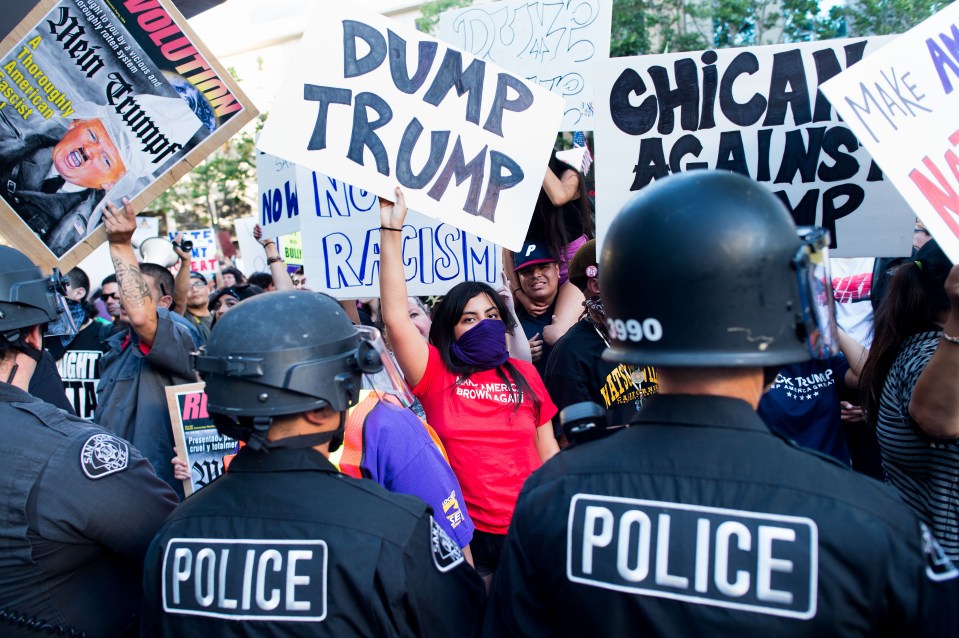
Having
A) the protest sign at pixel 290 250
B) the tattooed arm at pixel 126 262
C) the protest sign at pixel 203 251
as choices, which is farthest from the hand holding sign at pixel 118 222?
the protest sign at pixel 203 251

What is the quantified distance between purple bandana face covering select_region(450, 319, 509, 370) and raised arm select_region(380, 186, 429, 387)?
168 mm

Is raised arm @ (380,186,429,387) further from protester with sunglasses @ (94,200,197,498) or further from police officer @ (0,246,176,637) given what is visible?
protester with sunglasses @ (94,200,197,498)

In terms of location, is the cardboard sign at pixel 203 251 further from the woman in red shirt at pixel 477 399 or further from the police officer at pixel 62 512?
the police officer at pixel 62 512

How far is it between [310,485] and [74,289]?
691 cm

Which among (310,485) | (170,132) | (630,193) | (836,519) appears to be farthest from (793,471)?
(170,132)

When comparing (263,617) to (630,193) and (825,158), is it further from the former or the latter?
(825,158)

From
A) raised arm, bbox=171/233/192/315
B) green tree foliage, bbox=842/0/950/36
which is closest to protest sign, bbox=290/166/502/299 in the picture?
raised arm, bbox=171/233/192/315

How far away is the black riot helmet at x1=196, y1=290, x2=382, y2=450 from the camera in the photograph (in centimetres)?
183

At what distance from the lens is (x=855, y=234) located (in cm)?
330

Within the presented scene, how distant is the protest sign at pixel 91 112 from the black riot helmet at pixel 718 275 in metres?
2.81

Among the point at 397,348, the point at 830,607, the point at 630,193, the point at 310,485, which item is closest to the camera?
the point at 830,607

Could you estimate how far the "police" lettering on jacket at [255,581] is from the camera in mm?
1706

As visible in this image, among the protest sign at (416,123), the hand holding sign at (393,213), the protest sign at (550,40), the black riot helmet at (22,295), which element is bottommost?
the black riot helmet at (22,295)

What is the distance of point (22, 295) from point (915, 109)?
113 inches
